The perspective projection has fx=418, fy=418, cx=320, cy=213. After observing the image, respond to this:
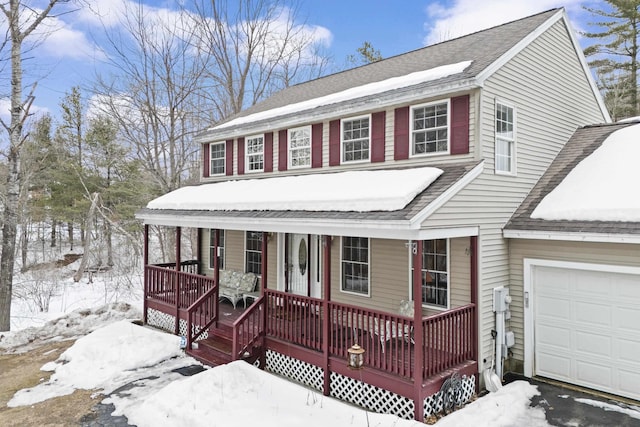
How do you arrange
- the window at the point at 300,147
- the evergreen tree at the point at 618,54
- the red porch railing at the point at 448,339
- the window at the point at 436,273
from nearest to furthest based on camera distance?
the red porch railing at the point at 448,339, the window at the point at 436,273, the window at the point at 300,147, the evergreen tree at the point at 618,54

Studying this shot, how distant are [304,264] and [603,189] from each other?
22.0ft

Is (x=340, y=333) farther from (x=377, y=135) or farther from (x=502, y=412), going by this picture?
(x=377, y=135)

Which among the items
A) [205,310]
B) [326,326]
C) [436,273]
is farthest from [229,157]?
[436,273]

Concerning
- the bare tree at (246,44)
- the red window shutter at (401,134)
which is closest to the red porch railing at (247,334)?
the red window shutter at (401,134)

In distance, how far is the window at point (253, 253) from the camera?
40.0 ft

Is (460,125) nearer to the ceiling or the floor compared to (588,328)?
nearer to the ceiling

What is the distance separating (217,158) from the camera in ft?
45.2

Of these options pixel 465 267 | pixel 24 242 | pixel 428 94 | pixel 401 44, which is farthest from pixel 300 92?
pixel 24 242

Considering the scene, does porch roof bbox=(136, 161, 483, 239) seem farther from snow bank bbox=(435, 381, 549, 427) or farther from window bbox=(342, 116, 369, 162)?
snow bank bbox=(435, 381, 549, 427)

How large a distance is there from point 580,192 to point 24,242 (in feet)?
91.2

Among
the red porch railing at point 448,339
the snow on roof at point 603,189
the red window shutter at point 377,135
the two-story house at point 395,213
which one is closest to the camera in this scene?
the red porch railing at point 448,339

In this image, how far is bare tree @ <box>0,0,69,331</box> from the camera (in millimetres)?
11844

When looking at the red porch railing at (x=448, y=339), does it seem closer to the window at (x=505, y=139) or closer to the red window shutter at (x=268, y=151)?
the window at (x=505, y=139)

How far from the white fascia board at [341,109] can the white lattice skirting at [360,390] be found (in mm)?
5072
